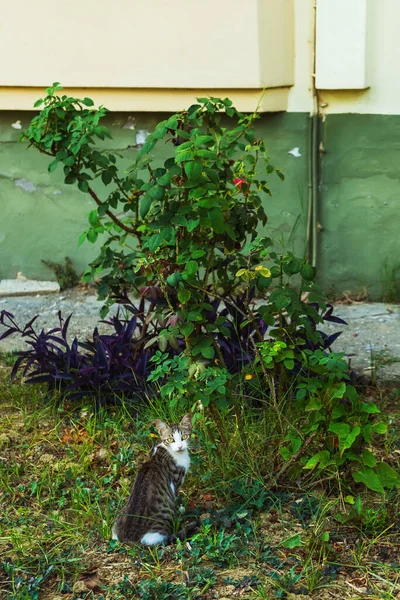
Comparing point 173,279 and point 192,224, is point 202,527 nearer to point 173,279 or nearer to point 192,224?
point 173,279

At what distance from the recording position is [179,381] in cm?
348

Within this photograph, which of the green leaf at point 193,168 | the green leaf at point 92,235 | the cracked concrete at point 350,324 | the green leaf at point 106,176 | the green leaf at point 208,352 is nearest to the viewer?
the green leaf at point 193,168

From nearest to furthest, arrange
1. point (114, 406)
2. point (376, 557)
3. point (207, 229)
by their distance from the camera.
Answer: point (376, 557) → point (207, 229) → point (114, 406)

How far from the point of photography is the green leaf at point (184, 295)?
3.56 metres

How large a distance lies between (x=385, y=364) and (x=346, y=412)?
1.36 meters

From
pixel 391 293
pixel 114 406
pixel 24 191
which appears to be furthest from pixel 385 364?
pixel 24 191

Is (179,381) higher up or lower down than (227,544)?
higher up

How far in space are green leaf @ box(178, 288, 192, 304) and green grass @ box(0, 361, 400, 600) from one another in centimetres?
61

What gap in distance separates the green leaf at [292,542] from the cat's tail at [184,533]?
1.14 ft

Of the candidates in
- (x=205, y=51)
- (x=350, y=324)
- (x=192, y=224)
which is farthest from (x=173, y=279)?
(x=205, y=51)

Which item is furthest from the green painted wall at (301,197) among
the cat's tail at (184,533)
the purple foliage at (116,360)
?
the cat's tail at (184,533)

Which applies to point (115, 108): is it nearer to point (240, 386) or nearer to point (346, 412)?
point (240, 386)

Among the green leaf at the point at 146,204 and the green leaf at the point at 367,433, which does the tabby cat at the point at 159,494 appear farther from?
the green leaf at the point at 146,204

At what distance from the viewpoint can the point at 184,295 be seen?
141 inches
